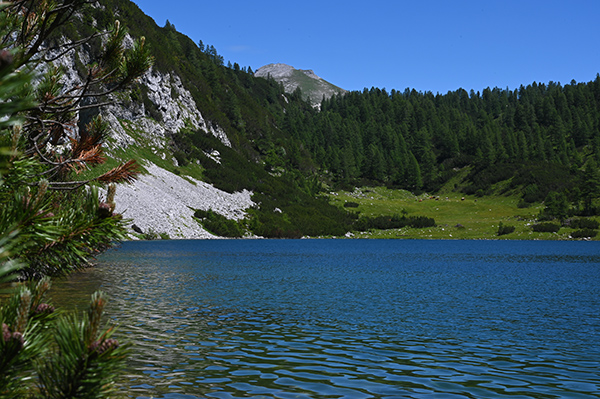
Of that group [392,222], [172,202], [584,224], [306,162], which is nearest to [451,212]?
[392,222]

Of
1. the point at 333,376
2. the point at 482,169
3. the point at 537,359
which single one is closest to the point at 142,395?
the point at 333,376

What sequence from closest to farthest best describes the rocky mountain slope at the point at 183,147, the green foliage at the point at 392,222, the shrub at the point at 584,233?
the rocky mountain slope at the point at 183,147 < the shrub at the point at 584,233 < the green foliage at the point at 392,222

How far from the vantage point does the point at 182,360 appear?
42.1ft

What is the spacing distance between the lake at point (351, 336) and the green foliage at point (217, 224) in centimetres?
6832

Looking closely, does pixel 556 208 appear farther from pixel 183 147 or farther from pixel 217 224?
pixel 183 147

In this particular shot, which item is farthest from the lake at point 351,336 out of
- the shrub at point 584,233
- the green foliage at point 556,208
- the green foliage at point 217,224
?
the green foliage at point 556,208

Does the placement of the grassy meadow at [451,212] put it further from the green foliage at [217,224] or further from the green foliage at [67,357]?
the green foliage at [67,357]

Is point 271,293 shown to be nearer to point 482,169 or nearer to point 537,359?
point 537,359

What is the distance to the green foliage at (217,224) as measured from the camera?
102562 millimetres

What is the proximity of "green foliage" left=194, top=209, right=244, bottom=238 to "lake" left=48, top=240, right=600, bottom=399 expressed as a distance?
68.3 meters

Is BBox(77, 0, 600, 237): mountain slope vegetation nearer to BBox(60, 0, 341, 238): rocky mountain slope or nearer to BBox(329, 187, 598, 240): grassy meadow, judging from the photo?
BBox(60, 0, 341, 238): rocky mountain slope

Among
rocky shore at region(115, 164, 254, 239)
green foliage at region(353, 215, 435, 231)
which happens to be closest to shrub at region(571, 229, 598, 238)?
green foliage at region(353, 215, 435, 231)

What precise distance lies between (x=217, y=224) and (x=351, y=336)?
88.6m

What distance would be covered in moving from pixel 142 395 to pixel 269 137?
153 meters
